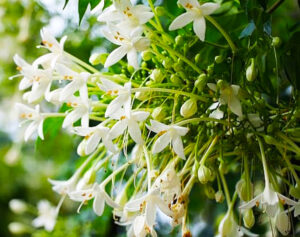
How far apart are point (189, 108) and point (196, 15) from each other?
0.12 m

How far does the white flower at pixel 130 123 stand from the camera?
0.58m

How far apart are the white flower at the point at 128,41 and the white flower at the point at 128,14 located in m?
0.01

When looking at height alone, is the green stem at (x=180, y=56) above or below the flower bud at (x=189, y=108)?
above

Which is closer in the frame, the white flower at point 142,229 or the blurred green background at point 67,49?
the white flower at point 142,229

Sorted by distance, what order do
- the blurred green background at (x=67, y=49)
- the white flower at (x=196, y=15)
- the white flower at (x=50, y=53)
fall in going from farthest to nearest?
the blurred green background at (x=67, y=49) → the white flower at (x=50, y=53) → the white flower at (x=196, y=15)

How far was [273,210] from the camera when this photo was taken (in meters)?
0.59

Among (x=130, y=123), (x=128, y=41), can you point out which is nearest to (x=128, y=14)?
(x=128, y=41)

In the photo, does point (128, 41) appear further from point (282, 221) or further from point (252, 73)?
point (282, 221)

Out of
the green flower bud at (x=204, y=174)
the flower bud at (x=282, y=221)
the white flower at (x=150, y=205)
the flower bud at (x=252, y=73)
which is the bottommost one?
the flower bud at (x=282, y=221)

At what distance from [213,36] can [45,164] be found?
228cm

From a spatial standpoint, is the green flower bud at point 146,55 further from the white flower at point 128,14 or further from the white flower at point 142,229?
the white flower at point 142,229

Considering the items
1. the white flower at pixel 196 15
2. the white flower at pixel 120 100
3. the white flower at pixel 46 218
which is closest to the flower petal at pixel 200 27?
the white flower at pixel 196 15

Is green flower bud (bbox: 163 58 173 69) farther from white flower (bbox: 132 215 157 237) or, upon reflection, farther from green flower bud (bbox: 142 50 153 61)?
white flower (bbox: 132 215 157 237)

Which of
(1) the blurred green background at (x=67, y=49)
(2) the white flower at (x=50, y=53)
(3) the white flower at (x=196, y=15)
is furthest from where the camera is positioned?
(1) the blurred green background at (x=67, y=49)
